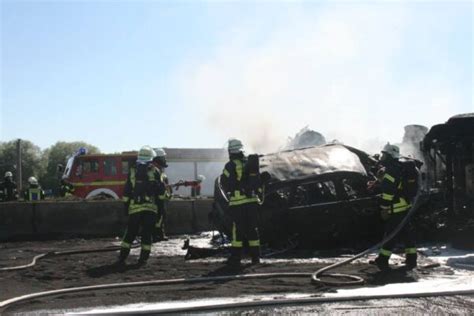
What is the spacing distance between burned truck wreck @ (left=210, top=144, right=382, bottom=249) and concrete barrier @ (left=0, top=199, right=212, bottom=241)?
14.3 feet

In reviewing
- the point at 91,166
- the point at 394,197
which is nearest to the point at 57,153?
the point at 91,166

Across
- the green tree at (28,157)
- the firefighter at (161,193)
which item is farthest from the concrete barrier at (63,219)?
the green tree at (28,157)

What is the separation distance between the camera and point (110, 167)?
2080 centimetres

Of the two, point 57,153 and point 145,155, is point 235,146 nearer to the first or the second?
point 145,155

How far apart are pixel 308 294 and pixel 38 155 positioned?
7683cm

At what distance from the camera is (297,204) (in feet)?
30.8

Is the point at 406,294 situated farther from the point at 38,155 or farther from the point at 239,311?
the point at 38,155

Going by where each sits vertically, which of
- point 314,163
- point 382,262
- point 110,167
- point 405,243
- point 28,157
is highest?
point 28,157

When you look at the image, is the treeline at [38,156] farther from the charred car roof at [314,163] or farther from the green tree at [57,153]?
the charred car roof at [314,163]

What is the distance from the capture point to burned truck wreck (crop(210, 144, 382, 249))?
9.31 metres

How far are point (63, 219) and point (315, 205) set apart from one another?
20.7 ft

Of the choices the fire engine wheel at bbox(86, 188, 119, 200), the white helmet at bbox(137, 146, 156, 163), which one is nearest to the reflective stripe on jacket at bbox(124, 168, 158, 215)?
the white helmet at bbox(137, 146, 156, 163)

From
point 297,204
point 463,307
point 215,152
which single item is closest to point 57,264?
point 297,204

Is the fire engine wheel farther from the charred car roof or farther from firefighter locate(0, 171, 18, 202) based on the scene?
the charred car roof
